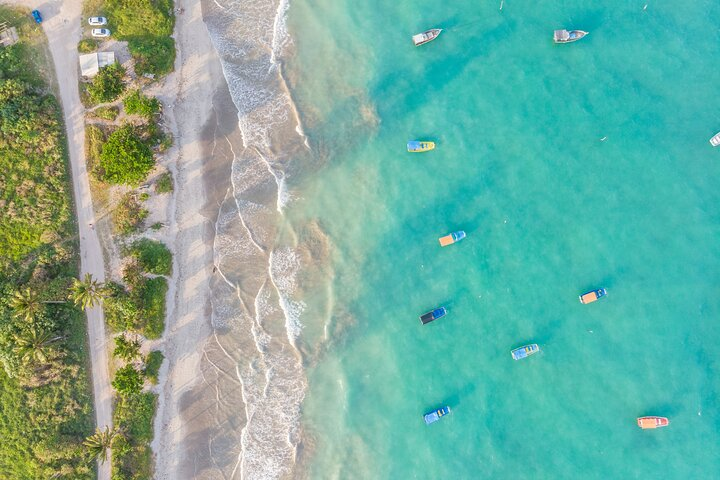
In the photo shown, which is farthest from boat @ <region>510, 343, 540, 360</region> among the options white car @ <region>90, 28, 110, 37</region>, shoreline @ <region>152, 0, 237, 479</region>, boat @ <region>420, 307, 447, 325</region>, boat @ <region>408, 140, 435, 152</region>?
white car @ <region>90, 28, 110, 37</region>

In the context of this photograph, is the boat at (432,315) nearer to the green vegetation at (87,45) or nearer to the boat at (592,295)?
the boat at (592,295)

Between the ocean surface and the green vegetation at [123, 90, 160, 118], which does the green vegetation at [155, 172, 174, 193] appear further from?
the green vegetation at [123, 90, 160, 118]

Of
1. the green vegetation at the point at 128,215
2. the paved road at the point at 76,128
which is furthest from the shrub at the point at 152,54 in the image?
the green vegetation at the point at 128,215

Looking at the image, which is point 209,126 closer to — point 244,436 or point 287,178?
Result: point 287,178

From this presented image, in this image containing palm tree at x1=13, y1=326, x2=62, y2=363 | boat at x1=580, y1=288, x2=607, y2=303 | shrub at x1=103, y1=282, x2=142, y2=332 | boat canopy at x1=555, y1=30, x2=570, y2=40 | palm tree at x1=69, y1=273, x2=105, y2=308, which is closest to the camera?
palm tree at x1=69, y1=273, x2=105, y2=308

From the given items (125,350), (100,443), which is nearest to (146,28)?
(125,350)

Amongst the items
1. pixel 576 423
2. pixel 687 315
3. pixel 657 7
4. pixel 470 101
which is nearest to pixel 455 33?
pixel 470 101

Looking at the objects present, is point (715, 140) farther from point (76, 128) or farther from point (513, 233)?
point (76, 128)
